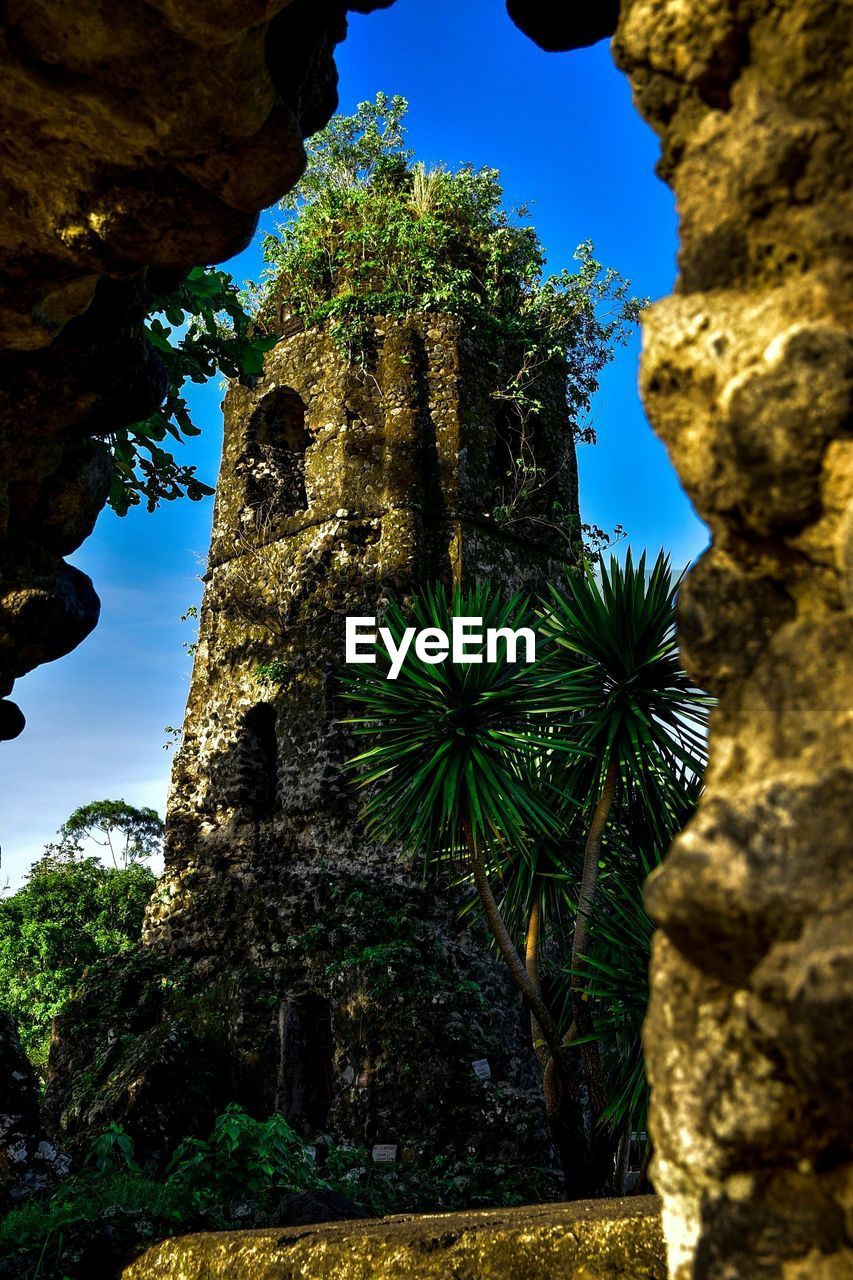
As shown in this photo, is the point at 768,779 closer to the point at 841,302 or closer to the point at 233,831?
the point at 841,302

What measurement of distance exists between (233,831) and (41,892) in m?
11.4

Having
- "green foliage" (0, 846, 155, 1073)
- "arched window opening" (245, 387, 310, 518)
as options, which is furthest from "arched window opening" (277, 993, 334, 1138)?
"green foliage" (0, 846, 155, 1073)

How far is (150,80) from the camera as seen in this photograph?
2.81 meters

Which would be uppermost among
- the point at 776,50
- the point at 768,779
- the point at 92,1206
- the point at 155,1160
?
the point at 776,50

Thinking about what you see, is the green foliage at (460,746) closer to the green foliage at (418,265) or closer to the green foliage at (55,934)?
the green foliage at (418,265)

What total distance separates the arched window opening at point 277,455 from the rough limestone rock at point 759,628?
11.4 m

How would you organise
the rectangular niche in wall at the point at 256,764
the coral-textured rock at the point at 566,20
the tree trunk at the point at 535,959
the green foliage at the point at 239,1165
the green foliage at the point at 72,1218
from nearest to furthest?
the coral-textured rock at the point at 566,20 < the green foliage at the point at 72,1218 < the green foliage at the point at 239,1165 < the tree trunk at the point at 535,959 < the rectangular niche in wall at the point at 256,764

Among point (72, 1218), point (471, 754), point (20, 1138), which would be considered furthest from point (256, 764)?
point (72, 1218)

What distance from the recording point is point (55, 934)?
66.2 ft

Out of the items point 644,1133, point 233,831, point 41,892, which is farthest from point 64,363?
point 41,892

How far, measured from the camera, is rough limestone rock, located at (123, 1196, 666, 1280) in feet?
8.80

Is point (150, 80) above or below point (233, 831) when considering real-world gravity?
above

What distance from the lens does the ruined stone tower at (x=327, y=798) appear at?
9.23 meters

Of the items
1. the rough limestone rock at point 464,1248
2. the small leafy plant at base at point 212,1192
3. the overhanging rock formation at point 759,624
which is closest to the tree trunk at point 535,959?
the small leafy plant at base at point 212,1192
